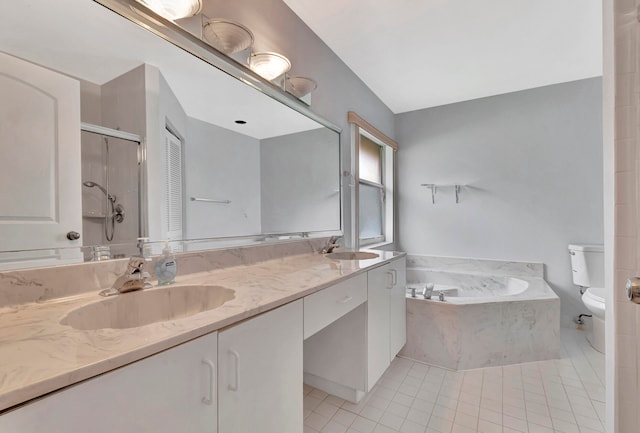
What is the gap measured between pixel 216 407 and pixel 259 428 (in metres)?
0.22

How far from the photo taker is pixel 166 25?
1.10 meters

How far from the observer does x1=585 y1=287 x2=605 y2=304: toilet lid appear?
221 centimetres

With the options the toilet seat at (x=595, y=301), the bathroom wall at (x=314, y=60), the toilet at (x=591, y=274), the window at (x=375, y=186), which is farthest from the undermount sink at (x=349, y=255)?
the toilet at (x=591, y=274)

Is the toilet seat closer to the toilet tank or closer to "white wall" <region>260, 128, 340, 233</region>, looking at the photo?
the toilet tank

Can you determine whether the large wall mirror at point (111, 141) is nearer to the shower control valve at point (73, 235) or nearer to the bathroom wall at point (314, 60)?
the shower control valve at point (73, 235)

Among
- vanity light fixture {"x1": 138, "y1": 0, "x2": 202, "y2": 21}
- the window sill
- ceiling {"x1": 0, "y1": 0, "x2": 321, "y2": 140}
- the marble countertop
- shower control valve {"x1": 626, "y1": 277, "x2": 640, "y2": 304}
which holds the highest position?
vanity light fixture {"x1": 138, "y1": 0, "x2": 202, "y2": 21}

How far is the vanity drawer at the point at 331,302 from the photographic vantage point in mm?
1058

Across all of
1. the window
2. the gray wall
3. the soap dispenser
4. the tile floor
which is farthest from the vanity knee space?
the gray wall

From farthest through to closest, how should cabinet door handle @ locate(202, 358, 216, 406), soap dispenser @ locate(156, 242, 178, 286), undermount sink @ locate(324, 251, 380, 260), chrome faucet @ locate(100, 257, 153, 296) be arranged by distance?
1. undermount sink @ locate(324, 251, 380, 260)
2. soap dispenser @ locate(156, 242, 178, 286)
3. chrome faucet @ locate(100, 257, 153, 296)
4. cabinet door handle @ locate(202, 358, 216, 406)

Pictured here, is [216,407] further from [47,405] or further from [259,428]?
[47,405]

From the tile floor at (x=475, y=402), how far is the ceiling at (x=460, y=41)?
241 centimetres

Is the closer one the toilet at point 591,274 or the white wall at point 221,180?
the white wall at point 221,180

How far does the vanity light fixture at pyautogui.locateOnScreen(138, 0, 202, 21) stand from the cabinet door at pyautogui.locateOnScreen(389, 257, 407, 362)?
1713mm

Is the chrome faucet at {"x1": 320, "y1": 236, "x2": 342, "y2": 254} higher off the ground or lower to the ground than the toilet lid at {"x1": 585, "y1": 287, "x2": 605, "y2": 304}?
higher
